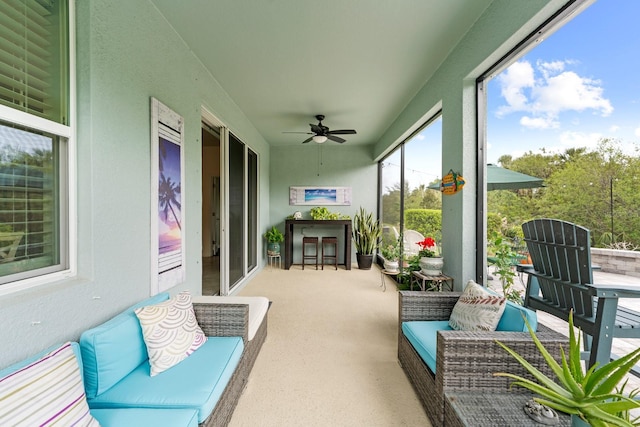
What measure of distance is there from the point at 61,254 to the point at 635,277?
3.14 meters

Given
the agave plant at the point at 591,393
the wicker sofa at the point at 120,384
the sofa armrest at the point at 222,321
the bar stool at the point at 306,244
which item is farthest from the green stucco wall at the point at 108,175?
the bar stool at the point at 306,244

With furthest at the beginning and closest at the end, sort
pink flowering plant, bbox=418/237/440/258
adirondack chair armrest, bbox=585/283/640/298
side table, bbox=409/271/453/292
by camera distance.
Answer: pink flowering plant, bbox=418/237/440/258
side table, bbox=409/271/453/292
adirondack chair armrest, bbox=585/283/640/298

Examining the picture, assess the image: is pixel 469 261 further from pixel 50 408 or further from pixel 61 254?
pixel 61 254

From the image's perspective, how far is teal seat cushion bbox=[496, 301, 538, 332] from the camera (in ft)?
5.06

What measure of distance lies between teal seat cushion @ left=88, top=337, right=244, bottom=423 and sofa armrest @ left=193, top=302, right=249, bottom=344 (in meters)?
0.23

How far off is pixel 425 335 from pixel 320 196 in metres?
4.85

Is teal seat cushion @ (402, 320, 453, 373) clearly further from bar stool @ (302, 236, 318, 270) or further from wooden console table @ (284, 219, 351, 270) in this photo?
bar stool @ (302, 236, 318, 270)

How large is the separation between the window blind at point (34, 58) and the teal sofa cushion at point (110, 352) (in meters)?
1.14

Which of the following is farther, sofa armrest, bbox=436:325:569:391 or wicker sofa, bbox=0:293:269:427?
sofa armrest, bbox=436:325:569:391

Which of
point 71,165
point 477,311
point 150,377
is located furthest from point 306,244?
point 71,165

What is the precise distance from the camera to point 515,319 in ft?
5.25

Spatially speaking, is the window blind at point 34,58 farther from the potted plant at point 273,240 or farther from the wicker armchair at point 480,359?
the potted plant at point 273,240

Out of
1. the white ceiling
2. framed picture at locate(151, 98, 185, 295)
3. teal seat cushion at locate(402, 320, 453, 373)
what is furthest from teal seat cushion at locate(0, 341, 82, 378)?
the white ceiling

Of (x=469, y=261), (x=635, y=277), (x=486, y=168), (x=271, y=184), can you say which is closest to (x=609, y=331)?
(x=635, y=277)
